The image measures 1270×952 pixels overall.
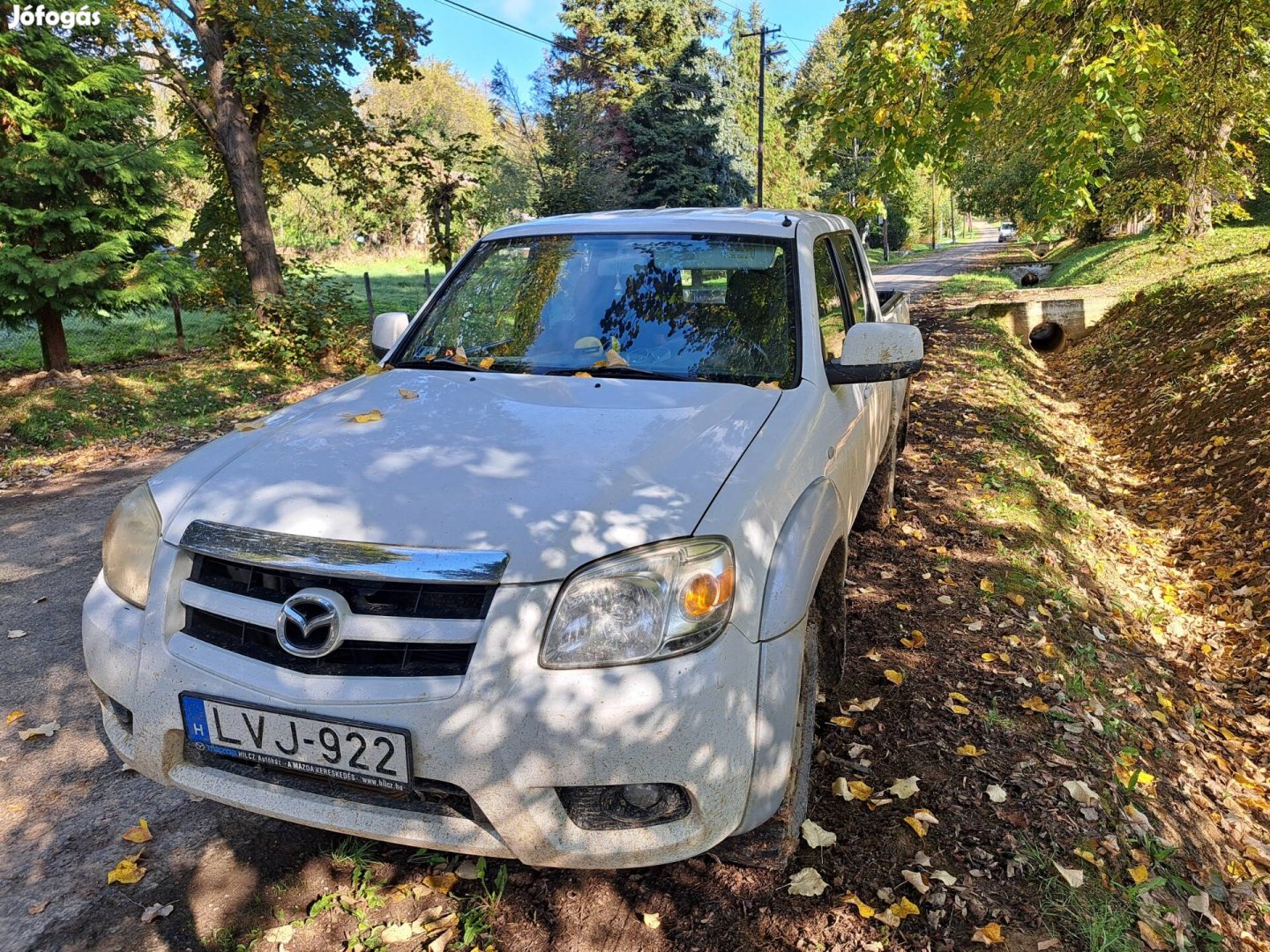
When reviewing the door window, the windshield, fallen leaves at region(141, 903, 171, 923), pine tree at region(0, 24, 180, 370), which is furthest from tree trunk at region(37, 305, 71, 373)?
fallen leaves at region(141, 903, 171, 923)

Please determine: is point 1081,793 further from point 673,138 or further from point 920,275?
point 920,275

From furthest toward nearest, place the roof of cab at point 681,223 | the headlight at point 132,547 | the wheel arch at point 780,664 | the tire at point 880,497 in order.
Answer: the tire at point 880,497, the roof of cab at point 681,223, the headlight at point 132,547, the wheel arch at point 780,664

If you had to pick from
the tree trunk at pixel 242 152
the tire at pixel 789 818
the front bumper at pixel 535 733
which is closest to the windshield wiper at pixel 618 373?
the tire at pixel 789 818

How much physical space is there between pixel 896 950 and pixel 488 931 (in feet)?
3.55

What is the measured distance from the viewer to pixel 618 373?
2.99m

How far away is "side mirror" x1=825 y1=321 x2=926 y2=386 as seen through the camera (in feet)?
9.88

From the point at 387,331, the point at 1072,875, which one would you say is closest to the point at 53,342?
the point at 387,331

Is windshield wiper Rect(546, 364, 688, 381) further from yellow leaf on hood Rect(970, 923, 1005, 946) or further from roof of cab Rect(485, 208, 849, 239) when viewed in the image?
yellow leaf on hood Rect(970, 923, 1005, 946)

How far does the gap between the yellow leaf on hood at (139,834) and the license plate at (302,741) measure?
81 cm

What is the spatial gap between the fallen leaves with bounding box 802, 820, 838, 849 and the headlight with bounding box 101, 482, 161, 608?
1991 millimetres

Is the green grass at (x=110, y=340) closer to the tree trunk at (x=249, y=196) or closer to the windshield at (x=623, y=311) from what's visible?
the tree trunk at (x=249, y=196)

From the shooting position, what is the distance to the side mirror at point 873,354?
3012mm

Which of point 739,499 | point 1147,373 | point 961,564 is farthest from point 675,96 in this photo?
point 739,499

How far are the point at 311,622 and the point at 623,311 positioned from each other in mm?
1782
